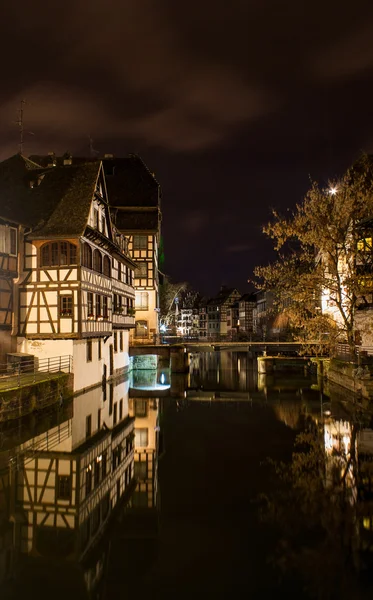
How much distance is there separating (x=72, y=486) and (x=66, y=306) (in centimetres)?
1490

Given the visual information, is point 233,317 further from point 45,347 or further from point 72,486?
point 72,486

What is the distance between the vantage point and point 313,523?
1006cm

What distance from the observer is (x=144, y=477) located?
530 inches

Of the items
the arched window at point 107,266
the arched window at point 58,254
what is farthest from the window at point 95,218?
the arched window at point 58,254

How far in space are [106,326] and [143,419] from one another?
1073 cm

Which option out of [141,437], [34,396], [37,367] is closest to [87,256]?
[37,367]

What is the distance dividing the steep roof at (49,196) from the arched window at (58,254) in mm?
785

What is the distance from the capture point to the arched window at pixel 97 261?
98.0 feet

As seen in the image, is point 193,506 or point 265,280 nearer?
point 193,506

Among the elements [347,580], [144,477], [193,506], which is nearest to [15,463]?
[144,477]

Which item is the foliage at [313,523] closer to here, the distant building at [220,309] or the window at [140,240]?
the window at [140,240]

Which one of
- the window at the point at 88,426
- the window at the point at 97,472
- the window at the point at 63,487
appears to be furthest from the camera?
the window at the point at 88,426

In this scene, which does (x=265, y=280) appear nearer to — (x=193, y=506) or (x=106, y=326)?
(x=106, y=326)

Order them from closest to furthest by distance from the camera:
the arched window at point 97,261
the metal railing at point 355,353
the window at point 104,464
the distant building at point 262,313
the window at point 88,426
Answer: the window at point 104,464
the window at point 88,426
the metal railing at point 355,353
the arched window at point 97,261
the distant building at point 262,313
